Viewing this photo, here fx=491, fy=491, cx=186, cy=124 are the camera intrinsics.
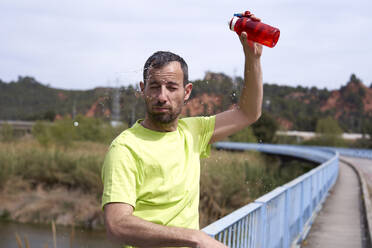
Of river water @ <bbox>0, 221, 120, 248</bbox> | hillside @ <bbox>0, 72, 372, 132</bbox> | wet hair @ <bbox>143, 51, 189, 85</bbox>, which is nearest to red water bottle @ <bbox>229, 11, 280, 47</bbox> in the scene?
wet hair @ <bbox>143, 51, 189, 85</bbox>

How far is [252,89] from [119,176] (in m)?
0.92

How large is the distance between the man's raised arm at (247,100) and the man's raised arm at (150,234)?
892mm

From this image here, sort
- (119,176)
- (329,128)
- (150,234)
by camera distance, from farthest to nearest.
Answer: (329,128), (119,176), (150,234)

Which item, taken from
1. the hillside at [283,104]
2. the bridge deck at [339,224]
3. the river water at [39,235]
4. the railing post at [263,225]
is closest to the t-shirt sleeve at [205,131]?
the railing post at [263,225]

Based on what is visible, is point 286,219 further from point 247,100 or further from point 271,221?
point 247,100

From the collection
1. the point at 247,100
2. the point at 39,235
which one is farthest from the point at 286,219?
the point at 39,235

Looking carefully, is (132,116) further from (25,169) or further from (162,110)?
(25,169)

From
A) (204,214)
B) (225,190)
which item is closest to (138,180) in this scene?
(204,214)

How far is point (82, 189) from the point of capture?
86.7 feet

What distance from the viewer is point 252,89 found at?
7.82ft

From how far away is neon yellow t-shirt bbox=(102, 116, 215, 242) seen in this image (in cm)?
176

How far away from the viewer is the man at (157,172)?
1638 mm

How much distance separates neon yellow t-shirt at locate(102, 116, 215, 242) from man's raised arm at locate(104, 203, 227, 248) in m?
0.09

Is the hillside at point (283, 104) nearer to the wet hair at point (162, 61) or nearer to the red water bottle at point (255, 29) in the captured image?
the red water bottle at point (255, 29)
